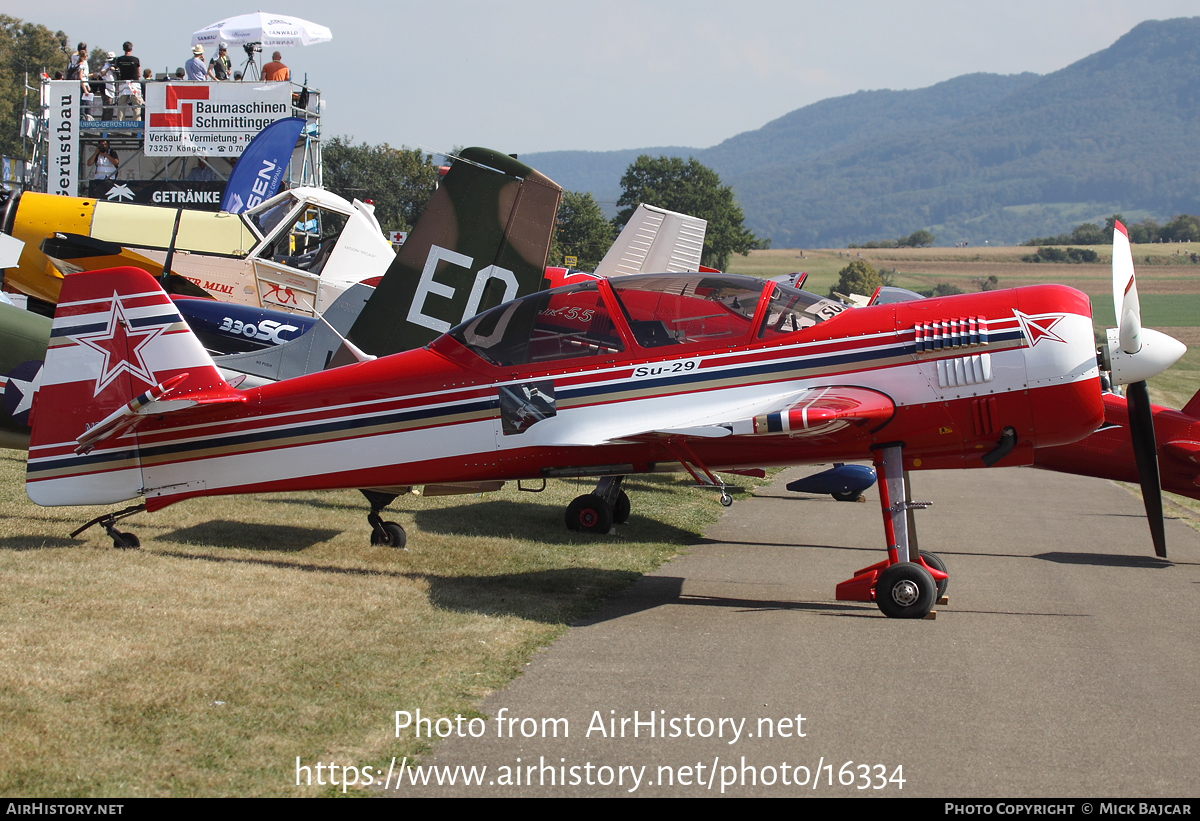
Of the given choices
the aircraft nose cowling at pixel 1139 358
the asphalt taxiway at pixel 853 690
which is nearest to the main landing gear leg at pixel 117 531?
the asphalt taxiway at pixel 853 690

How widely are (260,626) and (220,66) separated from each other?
3122cm

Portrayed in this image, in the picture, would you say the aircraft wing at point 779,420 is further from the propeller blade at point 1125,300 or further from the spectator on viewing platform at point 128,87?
the spectator on viewing platform at point 128,87

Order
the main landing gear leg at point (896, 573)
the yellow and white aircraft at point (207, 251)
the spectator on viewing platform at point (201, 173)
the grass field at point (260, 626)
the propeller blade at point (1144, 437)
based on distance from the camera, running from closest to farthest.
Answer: the grass field at point (260, 626) < the main landing gear leg at point (896, 573) < the propeller blade at point (1144, 437) < the yellow and white aircraft at point (207, 251) < the spectator on viewing platform at point (201, 173)

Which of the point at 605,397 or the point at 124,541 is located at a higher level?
the point at 605,397

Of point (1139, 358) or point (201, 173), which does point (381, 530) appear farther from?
point (201, 173)

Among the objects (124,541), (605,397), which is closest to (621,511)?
(605,397)

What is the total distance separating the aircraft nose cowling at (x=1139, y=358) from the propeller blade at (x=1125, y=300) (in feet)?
0.25

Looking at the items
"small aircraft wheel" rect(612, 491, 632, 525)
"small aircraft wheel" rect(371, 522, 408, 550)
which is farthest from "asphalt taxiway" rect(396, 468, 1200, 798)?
"small aircraft wheel" rect(371, 522, 408, 550)

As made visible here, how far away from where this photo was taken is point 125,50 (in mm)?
30781

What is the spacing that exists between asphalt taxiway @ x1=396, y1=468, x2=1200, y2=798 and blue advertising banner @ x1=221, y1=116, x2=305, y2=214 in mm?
15539

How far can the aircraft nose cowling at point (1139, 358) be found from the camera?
22.3 feet

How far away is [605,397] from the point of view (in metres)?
7.06

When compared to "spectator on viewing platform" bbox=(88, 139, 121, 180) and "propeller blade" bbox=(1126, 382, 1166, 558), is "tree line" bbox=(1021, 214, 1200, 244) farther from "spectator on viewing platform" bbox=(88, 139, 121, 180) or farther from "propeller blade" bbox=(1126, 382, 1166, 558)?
"propeller blade" bbox=(1126, 382, 1166, 558)

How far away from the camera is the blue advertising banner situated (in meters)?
20.7
